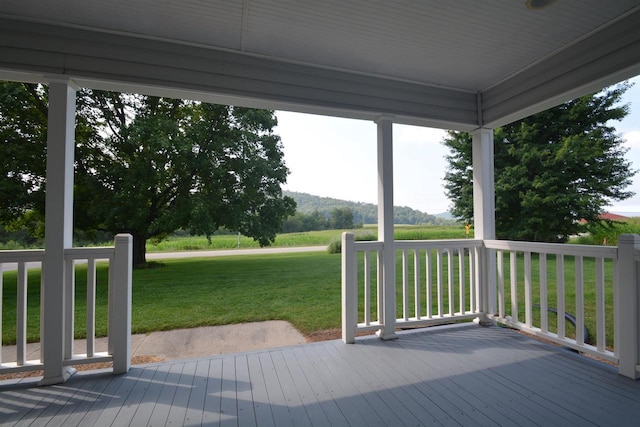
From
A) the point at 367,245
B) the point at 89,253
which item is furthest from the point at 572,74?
the point at 89,253

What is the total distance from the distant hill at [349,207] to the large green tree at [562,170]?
138 inches

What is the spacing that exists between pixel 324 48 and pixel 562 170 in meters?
8.14

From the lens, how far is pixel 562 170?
7.82m

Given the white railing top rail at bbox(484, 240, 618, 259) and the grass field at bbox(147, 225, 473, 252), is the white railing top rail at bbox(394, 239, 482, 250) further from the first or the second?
the grass field at bbox(147, 225, 473, 252)

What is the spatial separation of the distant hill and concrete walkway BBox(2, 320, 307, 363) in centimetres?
241

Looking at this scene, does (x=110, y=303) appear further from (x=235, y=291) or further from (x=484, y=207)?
(x=235, y=291)

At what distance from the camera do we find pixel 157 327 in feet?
13.9

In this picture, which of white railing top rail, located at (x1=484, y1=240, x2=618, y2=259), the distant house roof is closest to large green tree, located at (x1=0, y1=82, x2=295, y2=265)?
white railing top rail, located at (x1=484, y1=240, x2=618, y2=259)

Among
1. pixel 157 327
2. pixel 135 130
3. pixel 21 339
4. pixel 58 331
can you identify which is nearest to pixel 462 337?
pixel 58 331

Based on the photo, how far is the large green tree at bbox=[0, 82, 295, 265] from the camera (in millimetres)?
6543

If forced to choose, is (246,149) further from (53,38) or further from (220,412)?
(220,412)

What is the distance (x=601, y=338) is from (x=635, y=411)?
734mm

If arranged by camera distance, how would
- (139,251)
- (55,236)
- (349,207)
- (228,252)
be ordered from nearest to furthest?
(55,236), (349,207), (139,251), (228,252)

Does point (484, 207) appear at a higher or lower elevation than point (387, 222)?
higher
